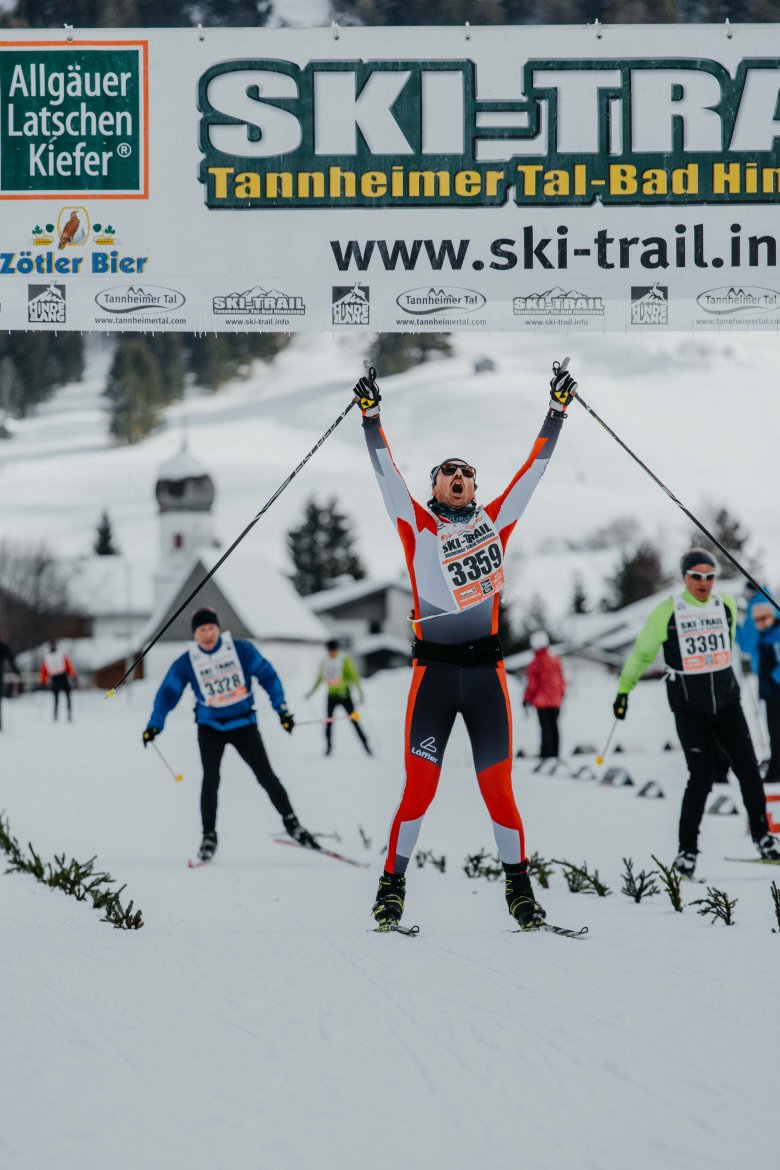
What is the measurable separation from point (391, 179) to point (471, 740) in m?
4.53

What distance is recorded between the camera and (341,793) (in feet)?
42.5

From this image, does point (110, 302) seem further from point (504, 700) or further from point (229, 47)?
point (504, 700)

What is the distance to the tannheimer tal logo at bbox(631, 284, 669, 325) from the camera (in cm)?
858

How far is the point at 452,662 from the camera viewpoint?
5426mm

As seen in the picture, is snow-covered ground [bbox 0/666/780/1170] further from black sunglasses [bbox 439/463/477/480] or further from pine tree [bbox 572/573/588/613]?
pine tree [bbox 572/573/588/613]

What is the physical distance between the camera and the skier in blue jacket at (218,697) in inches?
325

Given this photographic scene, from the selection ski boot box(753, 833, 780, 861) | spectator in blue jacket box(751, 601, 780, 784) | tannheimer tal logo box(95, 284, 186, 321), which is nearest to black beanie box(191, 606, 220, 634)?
tannheimer tal logo box(95, 284, 186, 321)

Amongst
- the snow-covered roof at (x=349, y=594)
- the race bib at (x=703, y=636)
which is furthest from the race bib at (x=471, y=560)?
the snow-covered roof at (x=349, y=594)

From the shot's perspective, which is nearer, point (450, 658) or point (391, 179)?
point (450, 658)

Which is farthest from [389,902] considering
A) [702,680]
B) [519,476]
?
[702,680]

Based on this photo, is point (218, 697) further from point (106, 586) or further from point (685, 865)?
point (106, 586)

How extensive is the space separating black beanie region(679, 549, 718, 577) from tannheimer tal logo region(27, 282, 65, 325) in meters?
4.18

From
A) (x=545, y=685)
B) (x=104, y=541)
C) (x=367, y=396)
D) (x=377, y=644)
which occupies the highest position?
(x=104, y=541)

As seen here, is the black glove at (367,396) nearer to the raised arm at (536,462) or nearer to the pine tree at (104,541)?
the raised arm at (536,462)
